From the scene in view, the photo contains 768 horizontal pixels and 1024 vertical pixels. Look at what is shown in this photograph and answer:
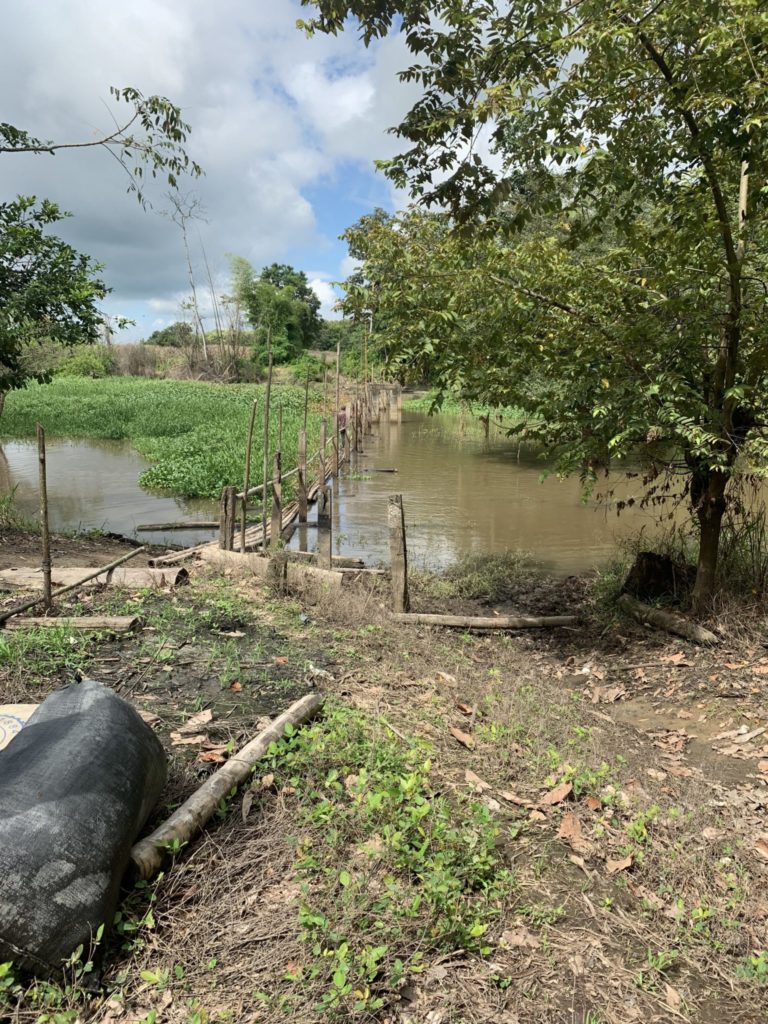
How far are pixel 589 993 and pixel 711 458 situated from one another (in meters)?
4.51

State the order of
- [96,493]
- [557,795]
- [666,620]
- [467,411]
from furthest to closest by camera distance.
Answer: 1. [467,411]
2. [96,493]
3. [666,620]
4. [557,795]

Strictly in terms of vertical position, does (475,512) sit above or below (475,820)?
below

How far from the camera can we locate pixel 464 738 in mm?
4562

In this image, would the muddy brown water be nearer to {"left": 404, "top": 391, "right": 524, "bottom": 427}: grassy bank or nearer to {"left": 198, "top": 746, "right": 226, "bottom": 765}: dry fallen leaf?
{"left": 404, "top": 391, "right": 524, "bottom": 427}: grassy bank

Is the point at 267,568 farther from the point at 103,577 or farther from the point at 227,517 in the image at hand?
the point at 103,577

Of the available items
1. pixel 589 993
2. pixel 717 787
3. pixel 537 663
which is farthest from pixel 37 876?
pixel 537 663

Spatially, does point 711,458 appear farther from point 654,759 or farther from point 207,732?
point 207,732

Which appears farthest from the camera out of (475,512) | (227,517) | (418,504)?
(418,504)

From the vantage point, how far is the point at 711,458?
6.02 m

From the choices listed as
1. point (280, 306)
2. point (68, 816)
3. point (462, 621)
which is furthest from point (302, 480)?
point (280, 306)

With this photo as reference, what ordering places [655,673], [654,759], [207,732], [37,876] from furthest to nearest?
[655,673]
[654,759]
[207,732]
[37,876]

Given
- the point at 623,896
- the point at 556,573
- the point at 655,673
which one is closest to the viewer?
the point at 623,896

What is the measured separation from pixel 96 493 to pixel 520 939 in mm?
16609

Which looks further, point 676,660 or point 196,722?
point 676,660
